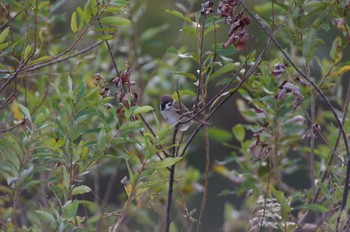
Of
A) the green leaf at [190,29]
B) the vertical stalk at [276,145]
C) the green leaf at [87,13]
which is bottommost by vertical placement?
the vertical stalk at [276,145]

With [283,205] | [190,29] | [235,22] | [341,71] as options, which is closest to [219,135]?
[341,71]

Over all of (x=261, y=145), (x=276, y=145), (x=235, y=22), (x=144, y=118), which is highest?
(x=235, y=22)

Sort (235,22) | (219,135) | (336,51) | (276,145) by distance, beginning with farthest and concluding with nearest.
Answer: (219,135) → (276,145) → (336,51) → (235,22)

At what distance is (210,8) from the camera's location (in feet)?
7.42

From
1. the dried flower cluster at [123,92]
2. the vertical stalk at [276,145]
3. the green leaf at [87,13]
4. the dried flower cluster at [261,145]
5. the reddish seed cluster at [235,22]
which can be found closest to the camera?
the reddish seed cluster at [235,22]

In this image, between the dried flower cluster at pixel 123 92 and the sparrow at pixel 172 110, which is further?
the sparrow at pixel 172 110

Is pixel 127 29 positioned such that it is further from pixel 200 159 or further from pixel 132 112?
pixel 200 159

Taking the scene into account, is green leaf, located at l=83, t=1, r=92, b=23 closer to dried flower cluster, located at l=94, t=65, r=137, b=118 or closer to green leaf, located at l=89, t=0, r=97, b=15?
green leaf, located at l=89, t=0, r=97, b=15

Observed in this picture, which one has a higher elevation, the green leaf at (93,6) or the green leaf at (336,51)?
the green leaf at (93,6)

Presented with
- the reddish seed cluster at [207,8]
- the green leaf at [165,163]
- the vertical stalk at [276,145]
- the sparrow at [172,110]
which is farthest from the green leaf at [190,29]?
the vertical stalk at [276,145]

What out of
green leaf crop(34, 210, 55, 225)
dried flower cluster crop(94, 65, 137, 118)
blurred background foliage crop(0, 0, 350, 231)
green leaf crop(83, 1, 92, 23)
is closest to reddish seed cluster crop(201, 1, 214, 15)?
blurred background foliage crop(0, 0, 350, 231)

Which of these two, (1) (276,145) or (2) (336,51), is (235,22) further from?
(1) (276,145)

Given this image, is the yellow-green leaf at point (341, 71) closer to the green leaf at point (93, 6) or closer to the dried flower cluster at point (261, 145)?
the dried flower cluster at point (261, 145)

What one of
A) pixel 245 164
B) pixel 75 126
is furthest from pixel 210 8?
pixel 245 164
